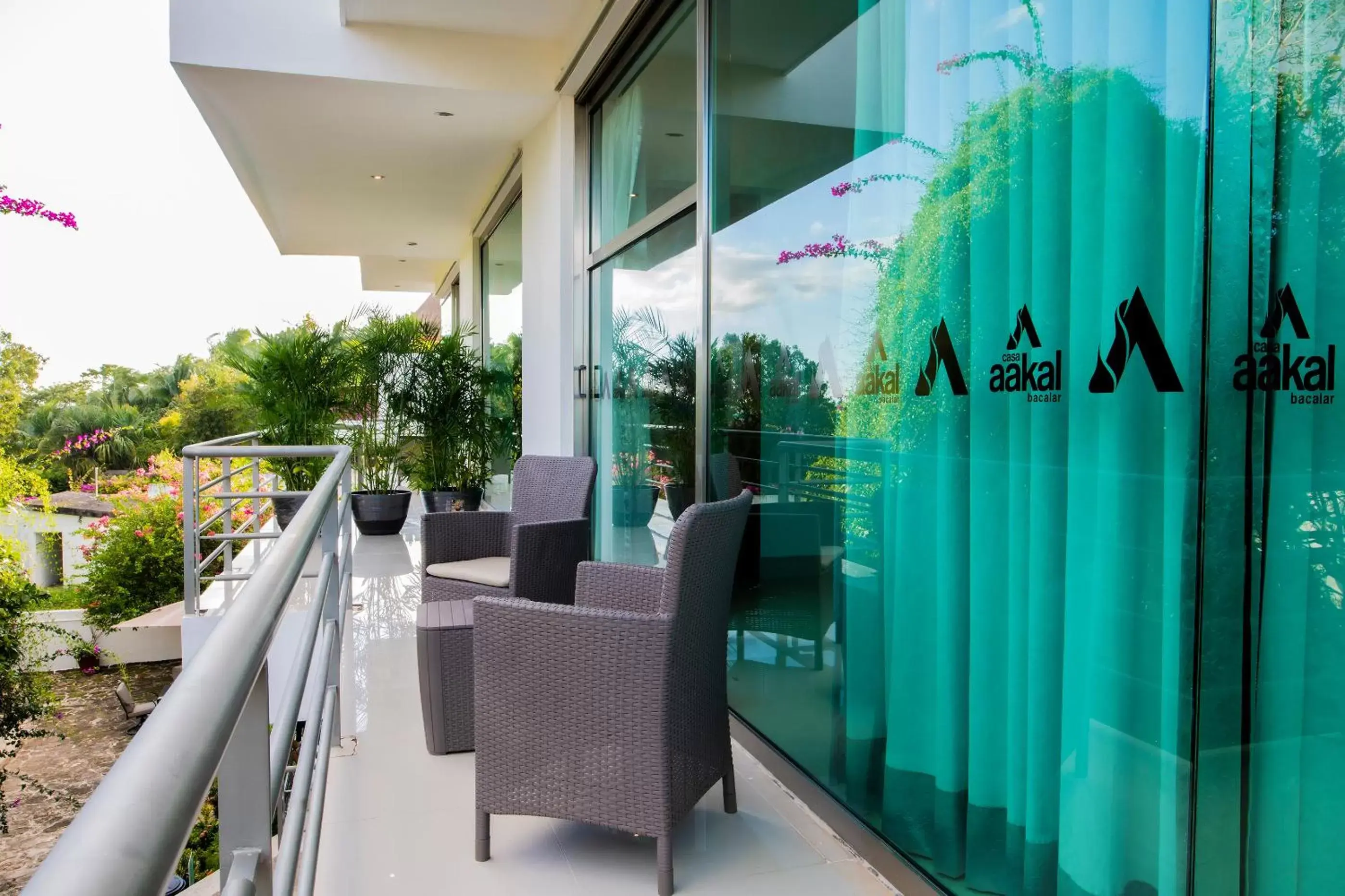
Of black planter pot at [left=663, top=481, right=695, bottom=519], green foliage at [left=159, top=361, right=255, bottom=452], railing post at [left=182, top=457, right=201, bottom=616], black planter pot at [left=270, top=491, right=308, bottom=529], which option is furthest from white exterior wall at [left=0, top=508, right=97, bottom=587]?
black planter pot at [left=663, top=481, right=695, bottom=519]

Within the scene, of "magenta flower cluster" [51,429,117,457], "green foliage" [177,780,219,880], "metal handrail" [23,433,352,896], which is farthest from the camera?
"magenta flower cluster" [51,429,117,457]

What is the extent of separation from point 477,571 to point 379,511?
4.73 metres

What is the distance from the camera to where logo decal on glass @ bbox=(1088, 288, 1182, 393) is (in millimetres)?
1461

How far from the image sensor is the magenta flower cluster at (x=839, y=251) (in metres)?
2.25

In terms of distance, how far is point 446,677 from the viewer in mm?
2896

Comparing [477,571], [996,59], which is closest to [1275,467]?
[996,59]

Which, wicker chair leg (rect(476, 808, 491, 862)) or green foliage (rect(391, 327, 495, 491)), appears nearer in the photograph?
wicker chair leg (rect(476, 808, 491, 862))

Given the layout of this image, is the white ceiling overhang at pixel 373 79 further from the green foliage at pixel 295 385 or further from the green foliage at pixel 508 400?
the green foliage at pixel 508 400

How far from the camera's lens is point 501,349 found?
8586 millimetres

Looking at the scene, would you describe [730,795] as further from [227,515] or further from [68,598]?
[68,598]

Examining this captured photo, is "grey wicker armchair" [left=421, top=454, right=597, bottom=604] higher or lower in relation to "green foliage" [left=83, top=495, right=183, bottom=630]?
higher

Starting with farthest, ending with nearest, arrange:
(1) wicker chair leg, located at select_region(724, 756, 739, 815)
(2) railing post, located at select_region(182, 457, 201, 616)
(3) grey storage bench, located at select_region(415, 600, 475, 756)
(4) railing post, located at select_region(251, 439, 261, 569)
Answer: (4) railing post, located at select_region(251, 439, 261, 569) < (2) railing post, located at select_region(182, 457, 201, 616) < (3) grey storage bench, located at select_region(415, 600, 475, 756) < (1) wicker chair leg, located at select_region(724, 756, 739, 815)

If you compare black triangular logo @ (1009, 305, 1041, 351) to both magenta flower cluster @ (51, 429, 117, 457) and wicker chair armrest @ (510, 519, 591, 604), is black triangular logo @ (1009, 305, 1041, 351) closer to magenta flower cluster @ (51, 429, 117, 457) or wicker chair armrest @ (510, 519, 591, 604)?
wicker chair armrest @ (510, 519, 591, 604)

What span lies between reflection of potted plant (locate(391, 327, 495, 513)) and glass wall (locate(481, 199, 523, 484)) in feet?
0.48
